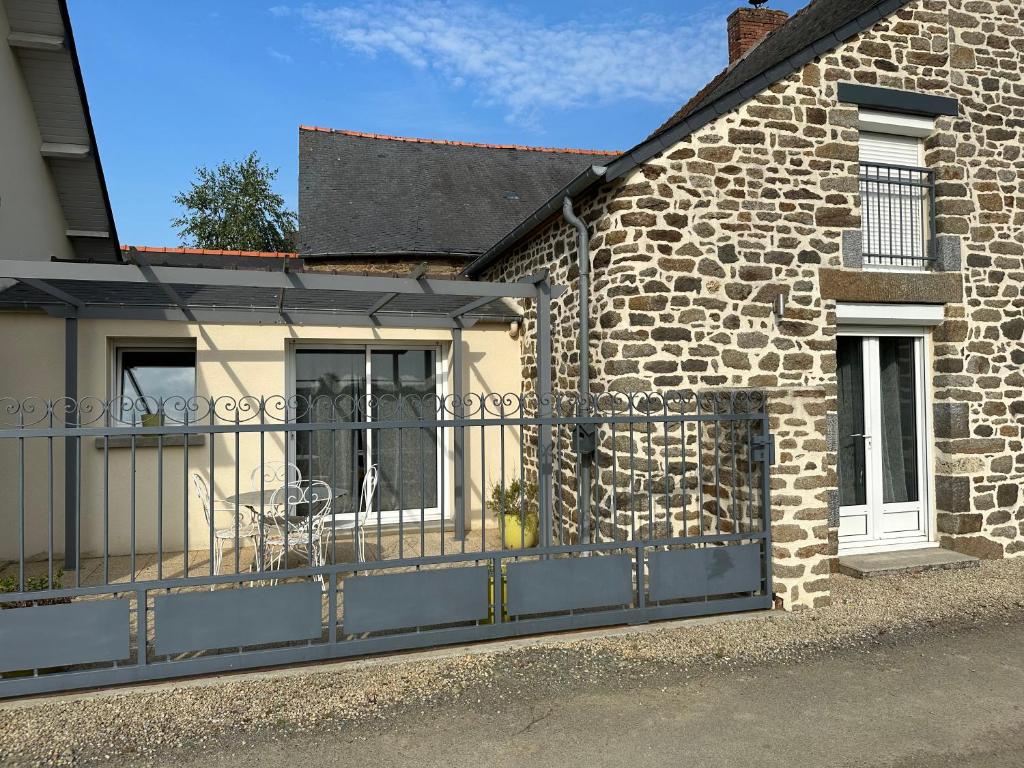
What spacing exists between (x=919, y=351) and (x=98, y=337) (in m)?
8.14

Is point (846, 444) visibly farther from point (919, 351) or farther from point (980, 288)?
point (980, 288)

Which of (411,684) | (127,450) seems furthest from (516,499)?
(127,450)

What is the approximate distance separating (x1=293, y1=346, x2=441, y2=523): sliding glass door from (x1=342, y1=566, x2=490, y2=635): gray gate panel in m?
3.63

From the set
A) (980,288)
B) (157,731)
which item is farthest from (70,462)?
(980,288)

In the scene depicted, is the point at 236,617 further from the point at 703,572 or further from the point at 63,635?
the point at 703,572

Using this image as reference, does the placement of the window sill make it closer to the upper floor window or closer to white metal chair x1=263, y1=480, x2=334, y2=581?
white metal chair x1=263, y1=480, x2=334, y2=581

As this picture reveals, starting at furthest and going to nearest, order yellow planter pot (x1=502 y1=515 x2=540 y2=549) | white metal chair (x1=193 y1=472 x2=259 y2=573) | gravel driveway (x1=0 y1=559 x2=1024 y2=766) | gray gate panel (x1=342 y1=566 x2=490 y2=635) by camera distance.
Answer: yellow planter pot (x1=502 y1=515 x2=540 y2=549) < white metal chair (x1=193 y1=472 x2=259 y2=573) < gray gate panel (x1=342 y1=566 x2=490 y2=635) < gravel driveway (x1=0 y1=559 x2=1024 y2=766)

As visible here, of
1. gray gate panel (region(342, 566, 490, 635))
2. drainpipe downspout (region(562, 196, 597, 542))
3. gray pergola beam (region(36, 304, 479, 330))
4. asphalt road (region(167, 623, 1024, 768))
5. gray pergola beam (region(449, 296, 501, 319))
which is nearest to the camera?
asphalt road (region(167, 623, 1024, 768))

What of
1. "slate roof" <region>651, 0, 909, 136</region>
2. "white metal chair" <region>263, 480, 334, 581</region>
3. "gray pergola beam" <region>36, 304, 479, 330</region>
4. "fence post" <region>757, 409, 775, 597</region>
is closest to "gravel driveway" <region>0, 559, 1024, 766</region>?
"fence post" <region>757, 409, 775, 597</region>

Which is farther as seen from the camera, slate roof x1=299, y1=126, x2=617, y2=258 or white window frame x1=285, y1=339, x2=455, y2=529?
slate roof x1=299, y1=126, x2=617, y2=258

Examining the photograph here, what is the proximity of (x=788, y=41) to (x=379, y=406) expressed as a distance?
6.25m

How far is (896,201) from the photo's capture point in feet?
22.9

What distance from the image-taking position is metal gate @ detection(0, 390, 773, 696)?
12.5 ft

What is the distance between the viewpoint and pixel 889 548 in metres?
6.77
